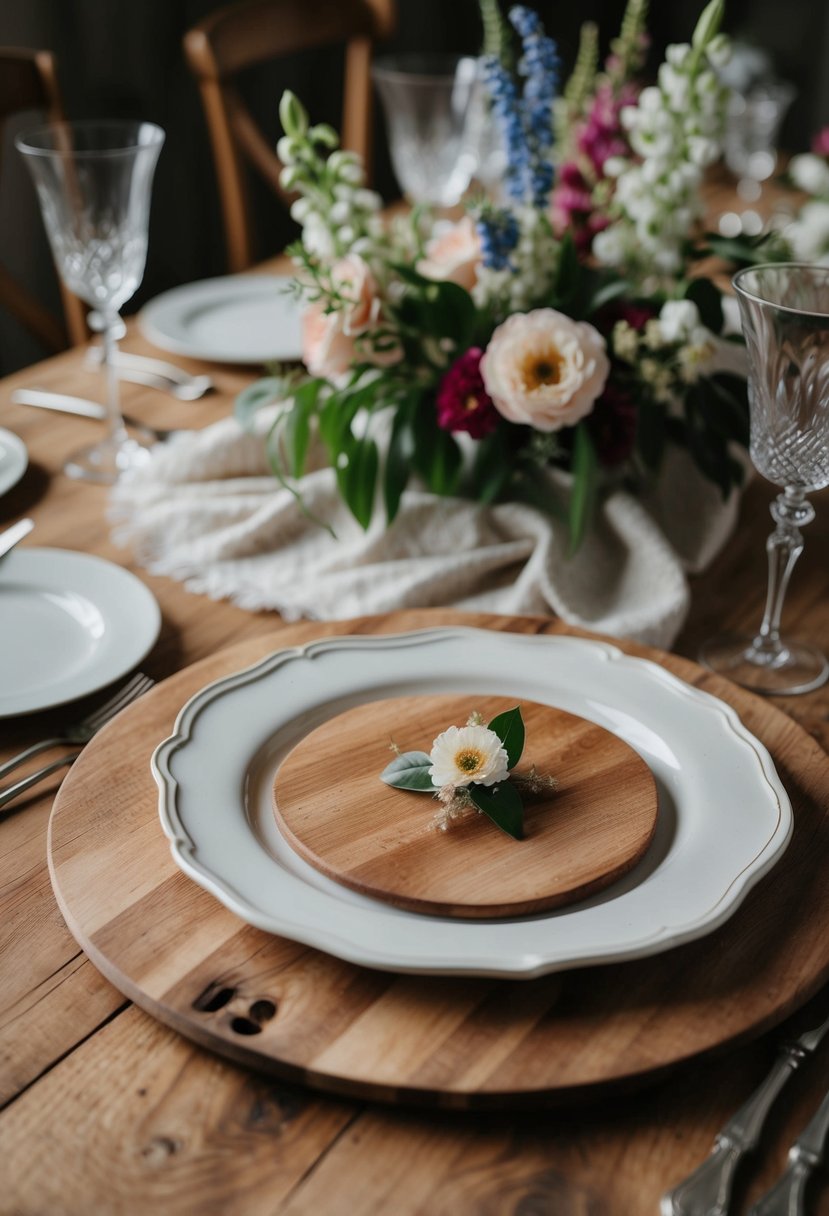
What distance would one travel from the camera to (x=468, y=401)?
3.27ft

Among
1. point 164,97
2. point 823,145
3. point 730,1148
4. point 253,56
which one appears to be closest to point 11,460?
point 730,1148

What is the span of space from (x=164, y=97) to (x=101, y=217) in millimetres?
1659

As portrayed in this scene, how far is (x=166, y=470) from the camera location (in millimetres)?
1152

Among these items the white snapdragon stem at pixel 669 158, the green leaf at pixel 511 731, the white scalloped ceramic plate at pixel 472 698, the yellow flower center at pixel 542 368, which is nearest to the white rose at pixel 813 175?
the white snapdragon stem at pixel 669 158

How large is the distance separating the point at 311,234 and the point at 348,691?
0.48 metres

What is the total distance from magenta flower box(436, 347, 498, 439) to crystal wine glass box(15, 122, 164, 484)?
36 cm

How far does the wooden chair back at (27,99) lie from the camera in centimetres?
163

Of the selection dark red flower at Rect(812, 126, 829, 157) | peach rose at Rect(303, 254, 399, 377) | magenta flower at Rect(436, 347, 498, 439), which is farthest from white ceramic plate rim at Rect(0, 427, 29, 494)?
dark red flower at Rect(812, 126, 829, 157)

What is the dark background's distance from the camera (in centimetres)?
238

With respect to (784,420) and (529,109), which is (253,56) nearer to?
(529,109)

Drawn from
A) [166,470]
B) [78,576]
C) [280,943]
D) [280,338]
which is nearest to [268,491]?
[166,470]

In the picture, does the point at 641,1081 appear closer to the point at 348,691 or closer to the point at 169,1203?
the point at 169,1203

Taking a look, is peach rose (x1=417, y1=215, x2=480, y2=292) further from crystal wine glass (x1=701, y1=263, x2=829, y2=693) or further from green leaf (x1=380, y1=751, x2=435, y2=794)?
green leaf (x1=380, y1=751, x2=435, y2=794)

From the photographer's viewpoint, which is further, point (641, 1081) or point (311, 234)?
point (311, 234)
